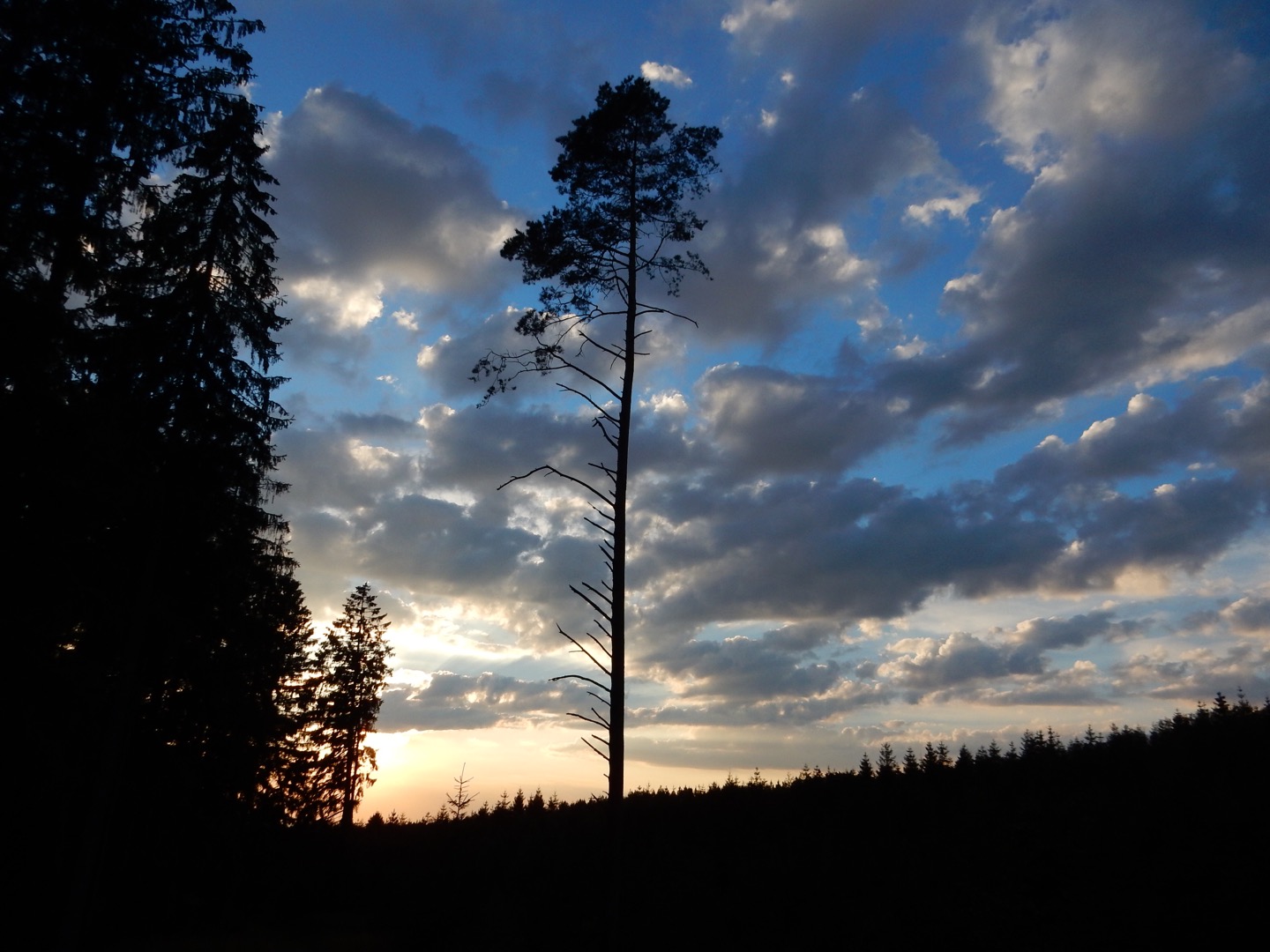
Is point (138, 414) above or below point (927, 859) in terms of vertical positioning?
above

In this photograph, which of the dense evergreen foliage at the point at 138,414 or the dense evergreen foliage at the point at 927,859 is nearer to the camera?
the dense evergreen foliage at the point at 927,859

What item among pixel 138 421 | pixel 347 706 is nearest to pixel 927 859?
pixel 138 421

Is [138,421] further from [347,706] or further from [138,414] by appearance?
[347,706]

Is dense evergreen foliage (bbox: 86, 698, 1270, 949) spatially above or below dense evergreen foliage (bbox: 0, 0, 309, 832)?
below

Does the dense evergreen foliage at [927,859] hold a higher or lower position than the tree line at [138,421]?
lower

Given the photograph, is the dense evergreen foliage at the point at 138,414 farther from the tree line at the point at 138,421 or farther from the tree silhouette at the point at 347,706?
the tree silhouette at the point at 347,706

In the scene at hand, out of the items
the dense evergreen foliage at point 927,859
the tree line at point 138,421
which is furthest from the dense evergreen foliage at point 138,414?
the dense evergreen foliage at point 927,859

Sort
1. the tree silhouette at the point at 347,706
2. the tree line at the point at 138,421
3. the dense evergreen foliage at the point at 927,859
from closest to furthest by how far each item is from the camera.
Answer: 1. the dense evergreen foliage at the point at 927,859
2. the tree line at the point at 138,421
3. the tree silhouette at the point at 347,706

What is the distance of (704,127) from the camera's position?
680 inches

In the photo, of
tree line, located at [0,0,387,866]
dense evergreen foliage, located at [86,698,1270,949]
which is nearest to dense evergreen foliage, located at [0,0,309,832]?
tree line, located at [0,0,387,866]

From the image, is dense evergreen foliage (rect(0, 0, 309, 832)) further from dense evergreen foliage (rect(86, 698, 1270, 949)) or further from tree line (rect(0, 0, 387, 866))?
dense evergreen foliage (rect(86, 698, 1270, 949))

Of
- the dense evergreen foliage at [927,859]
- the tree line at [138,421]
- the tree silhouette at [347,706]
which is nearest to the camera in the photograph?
the dense evergreen foliage at [927,859]

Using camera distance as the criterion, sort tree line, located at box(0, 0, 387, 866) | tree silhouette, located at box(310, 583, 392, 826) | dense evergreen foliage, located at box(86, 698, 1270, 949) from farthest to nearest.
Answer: tree silhouette, located at box(310, 583, 392, 826), tree line, located at box(0, 0, 387, 866), dense evergreen foliage, located at box(86, 698, 1270, 949)

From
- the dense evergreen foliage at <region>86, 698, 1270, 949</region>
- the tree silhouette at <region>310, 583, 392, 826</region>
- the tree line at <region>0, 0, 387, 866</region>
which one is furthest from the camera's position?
the tree silhouette at <region>310, 583, 392, 826</region>
